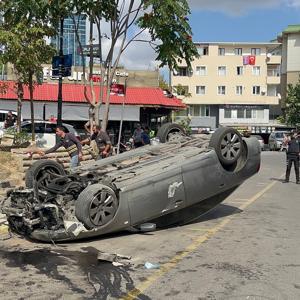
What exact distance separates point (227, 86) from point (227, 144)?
224 feet

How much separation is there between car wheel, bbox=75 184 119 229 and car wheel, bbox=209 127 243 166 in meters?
2.24

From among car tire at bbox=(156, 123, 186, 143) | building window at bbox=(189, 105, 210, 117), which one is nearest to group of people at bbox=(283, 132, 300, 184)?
car tire at bbox=(156, 123, 186, 143)

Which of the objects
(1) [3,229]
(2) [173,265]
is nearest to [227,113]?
(1) [3,229]

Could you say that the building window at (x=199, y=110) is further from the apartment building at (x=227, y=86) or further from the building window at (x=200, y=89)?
the building window at (x=200, y=89)

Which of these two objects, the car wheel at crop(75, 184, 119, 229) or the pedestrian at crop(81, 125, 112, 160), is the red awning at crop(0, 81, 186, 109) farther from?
the car wheel at crop(75, 184, 119, 229)

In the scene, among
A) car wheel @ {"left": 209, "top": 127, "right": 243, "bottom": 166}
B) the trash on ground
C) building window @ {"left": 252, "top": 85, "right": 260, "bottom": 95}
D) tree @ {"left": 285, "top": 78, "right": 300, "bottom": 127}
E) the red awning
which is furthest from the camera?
building window @ {"left": 252, "top": 85, "right": 260, "bottom": 95}

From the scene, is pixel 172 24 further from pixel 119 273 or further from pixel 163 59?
pixel 119 273

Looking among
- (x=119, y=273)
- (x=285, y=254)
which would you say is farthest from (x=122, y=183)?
(x=285, y=254)

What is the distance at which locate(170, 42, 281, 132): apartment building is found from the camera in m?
75.1

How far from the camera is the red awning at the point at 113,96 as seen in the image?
1342 inches

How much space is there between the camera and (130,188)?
8055 millimetres

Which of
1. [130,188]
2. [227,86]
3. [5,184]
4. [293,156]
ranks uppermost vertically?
[227,86]

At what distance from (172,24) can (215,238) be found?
29.4 feet

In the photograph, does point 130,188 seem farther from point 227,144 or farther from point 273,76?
point 273,76
